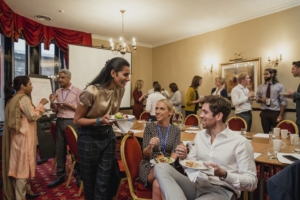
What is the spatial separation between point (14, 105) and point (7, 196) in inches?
39.4

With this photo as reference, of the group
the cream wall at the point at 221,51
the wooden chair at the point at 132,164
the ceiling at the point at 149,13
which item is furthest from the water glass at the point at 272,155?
the ceiling at the point at 149,13

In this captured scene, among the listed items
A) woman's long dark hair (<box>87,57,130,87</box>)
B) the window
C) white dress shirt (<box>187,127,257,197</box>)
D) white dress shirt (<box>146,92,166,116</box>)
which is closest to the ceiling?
the window

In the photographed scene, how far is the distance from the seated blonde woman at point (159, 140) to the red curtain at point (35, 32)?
3.43m

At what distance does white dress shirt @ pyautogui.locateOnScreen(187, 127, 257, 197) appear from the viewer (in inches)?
52.1

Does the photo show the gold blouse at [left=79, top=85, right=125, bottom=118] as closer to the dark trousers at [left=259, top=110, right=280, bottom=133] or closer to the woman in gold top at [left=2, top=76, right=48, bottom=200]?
the woman in gold top at [left=2, top=76, right=48, bottom=200]

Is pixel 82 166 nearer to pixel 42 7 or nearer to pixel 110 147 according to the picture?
pixel 110 147

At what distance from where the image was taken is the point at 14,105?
7.68 feet

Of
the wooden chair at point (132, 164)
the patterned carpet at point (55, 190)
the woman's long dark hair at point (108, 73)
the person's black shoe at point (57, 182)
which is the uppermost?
the woman's long dark hair at point (108, 73)

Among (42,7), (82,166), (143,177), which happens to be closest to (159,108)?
(143,177)

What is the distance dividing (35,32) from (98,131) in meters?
4.52

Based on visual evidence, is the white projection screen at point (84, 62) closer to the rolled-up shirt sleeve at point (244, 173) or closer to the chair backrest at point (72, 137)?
the chair backrest at point (72, 137)

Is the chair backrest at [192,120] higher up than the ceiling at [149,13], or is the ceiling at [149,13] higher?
the ceiling at [149,13]

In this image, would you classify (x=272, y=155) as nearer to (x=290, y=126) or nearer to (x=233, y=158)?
(x=233, y=158)

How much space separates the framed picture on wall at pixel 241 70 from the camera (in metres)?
4.88
